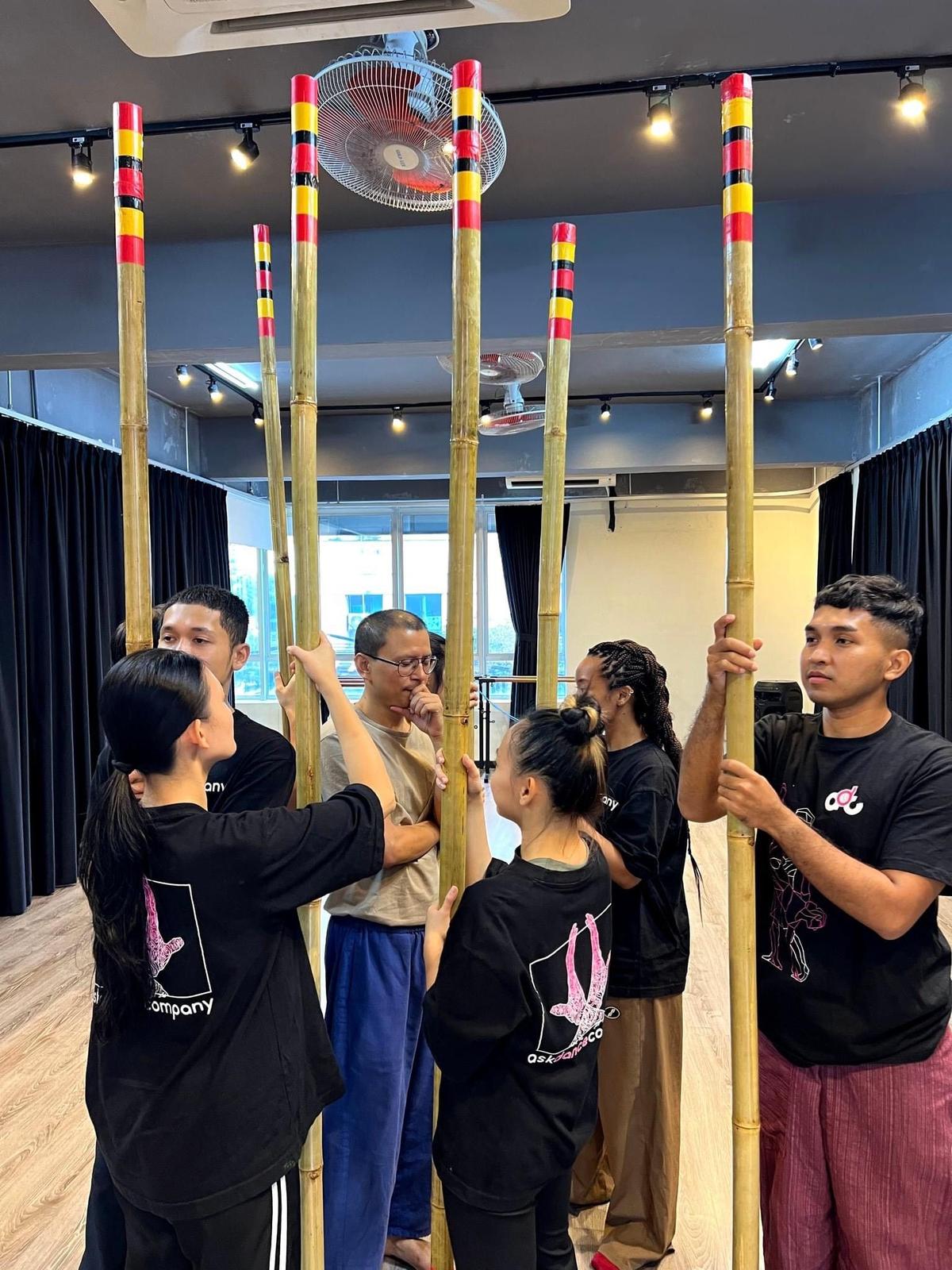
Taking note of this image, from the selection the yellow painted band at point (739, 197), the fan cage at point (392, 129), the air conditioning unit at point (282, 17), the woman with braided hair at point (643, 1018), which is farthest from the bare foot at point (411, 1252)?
the fan cage at point (392, 129)

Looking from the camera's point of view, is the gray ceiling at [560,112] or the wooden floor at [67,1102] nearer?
the wooden floor at [67,1102]

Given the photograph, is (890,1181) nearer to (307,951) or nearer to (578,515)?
(307,951)

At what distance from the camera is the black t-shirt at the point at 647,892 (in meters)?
1.68

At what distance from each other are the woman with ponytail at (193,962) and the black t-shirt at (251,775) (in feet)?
0.97

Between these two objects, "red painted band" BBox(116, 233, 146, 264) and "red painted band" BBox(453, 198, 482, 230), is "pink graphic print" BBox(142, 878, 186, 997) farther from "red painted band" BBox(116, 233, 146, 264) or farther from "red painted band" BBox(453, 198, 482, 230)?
"red painted band" BBox(453, 198, 482, 230)

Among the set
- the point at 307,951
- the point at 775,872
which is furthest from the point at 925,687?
the point at 307,951

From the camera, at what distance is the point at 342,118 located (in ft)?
6.10

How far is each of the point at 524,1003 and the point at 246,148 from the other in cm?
250

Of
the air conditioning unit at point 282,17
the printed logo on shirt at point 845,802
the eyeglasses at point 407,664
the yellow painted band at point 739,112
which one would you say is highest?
the air conditioning unit at point 282,17

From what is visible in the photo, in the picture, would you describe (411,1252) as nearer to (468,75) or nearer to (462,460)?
(462,460)

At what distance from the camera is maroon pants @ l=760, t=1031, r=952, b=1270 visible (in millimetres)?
1200

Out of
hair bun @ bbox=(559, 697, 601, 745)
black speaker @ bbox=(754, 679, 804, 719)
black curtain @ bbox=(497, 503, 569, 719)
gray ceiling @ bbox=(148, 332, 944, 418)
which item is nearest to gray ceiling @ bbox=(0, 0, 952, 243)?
gray ceiling @ bbox=(148, 332, 944, 418)

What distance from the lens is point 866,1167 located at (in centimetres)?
122

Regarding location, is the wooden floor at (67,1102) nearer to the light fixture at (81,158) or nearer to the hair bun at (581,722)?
the hair bun at (581,722)
